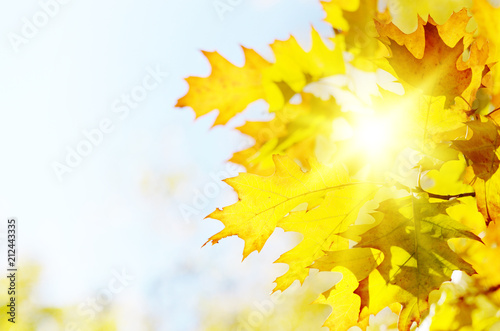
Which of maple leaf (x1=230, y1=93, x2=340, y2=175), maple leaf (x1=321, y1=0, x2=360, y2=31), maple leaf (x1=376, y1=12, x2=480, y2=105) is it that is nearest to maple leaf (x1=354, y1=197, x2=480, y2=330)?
maple leaf (x1=376, y1=12, x2=480, y2=105)

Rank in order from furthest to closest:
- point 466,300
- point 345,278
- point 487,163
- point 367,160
A: point 466,300, point 367,160, point 345,278, point 487,163

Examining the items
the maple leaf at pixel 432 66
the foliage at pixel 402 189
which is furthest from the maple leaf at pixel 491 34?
the maple leaf at pixel 432 66

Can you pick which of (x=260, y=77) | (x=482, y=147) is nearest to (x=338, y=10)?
(x=260, y=77)

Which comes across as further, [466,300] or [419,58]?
[466,300]

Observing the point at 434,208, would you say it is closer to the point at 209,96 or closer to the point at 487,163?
the point at 487,163

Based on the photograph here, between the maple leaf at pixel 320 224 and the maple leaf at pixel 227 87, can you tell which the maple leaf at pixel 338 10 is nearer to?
the maple leaf at pixel 227 87

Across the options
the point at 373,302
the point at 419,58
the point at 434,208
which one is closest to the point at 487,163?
the point at 434,208

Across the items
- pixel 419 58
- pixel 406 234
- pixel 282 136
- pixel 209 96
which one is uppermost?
pixel 209 96
